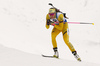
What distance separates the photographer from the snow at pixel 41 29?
556 inches

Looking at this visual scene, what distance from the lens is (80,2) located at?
23422 mm

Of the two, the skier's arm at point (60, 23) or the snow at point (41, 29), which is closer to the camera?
the skier's arm at point (60, 23)

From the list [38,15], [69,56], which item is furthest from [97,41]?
[38,15]

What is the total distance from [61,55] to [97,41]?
506 centimetres

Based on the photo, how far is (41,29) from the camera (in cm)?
1797

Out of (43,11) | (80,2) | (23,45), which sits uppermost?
(80,2)

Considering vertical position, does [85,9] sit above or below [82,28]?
above

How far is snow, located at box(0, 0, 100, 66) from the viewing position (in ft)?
46.4

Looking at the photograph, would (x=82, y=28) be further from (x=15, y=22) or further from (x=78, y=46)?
(x=15, y=22)

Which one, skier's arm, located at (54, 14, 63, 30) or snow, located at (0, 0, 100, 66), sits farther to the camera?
snow, located at (0, 0, 100, 66)

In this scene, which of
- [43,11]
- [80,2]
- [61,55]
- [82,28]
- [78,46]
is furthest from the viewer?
[80,2]

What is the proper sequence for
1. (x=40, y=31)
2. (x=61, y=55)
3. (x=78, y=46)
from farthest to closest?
(x=40, y=31) → (x=78, y=46) → (x=61, y=55)

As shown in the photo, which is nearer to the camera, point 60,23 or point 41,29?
point 60,23

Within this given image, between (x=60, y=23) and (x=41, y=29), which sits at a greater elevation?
(x=41, y=29)
